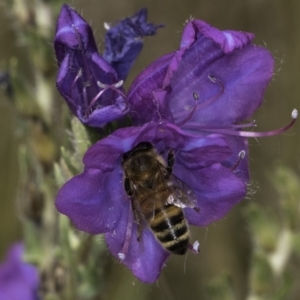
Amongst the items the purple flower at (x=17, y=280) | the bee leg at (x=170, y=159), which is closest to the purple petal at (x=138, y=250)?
the bee leg at (x=170, y=159)

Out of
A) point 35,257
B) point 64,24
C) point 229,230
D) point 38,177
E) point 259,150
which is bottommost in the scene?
point 229,230

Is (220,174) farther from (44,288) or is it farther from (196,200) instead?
(44,288)

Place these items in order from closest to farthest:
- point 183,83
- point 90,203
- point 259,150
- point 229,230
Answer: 1. point 90,203
2. point 183,83
3. point 259,150
4. point 229,230

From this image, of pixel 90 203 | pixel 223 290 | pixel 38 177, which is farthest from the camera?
pixel 38 177

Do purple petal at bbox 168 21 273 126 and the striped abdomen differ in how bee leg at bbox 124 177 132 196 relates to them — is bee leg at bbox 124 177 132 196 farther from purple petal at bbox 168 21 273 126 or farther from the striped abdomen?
purple petal at bbox 168 21 273 126

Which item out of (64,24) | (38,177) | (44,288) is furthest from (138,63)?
(64,24)

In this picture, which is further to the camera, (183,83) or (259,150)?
(259,150)

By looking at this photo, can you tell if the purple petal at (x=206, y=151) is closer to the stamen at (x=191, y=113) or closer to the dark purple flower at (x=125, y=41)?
the stamen at (x=191, y=113)

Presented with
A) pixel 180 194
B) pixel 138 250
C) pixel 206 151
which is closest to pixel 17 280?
pixel 138 250

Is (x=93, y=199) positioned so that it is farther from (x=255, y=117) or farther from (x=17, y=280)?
(x=255, y=117)
